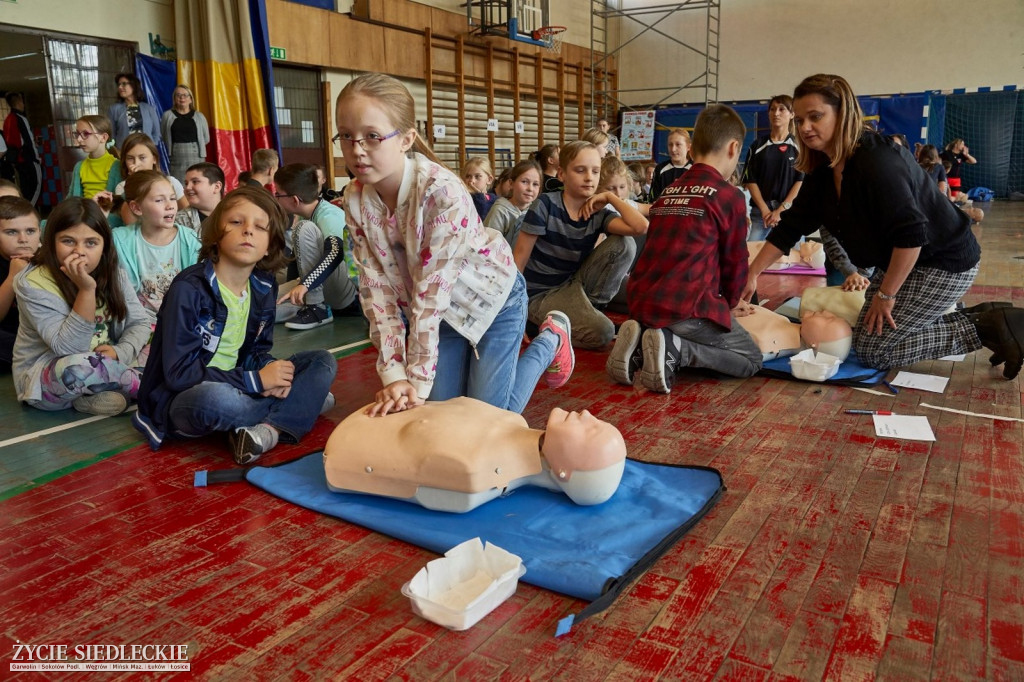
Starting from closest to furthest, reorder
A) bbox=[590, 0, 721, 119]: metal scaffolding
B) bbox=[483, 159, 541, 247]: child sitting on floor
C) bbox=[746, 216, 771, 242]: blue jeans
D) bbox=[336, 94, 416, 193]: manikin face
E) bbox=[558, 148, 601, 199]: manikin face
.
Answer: bbox=[336, 94, 416, 193]: manikin face < bbox=[558, 148, 601, 199]: manikin face < bbox=[483, 159, 541, 247]: child sitting on floor < bbox=[746, 216, 771, 242]: blue jeans < bbox=[590, 0, 721, 119]: metal scaffolding

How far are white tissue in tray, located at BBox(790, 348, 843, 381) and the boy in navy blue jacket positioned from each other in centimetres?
184

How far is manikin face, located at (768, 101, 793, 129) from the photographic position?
518 centimetres

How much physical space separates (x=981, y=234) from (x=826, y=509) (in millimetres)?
7694

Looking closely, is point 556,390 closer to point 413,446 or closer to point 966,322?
point 413,446

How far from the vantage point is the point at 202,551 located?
1.77 meters

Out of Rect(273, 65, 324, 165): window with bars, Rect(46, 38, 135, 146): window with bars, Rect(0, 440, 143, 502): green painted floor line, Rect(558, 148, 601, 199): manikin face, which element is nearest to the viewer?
Rect(0, 440, 143, 502): green painted floor line

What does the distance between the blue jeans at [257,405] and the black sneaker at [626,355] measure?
1.11 m

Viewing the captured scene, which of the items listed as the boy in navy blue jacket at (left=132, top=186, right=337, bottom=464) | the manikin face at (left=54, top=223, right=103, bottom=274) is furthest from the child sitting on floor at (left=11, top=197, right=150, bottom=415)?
the boy in navy blue jacket at (left=132, top=186, right=337, bottom=464)

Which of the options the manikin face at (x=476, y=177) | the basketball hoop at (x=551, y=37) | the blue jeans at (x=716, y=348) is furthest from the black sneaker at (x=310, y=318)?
the basketball hoop at (x=551, y=37)

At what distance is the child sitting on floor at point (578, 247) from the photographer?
339cm

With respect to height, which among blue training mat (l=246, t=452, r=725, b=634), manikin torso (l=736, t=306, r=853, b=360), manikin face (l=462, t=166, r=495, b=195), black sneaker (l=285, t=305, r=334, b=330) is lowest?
blue training mat (l=246, t=452, r=725, b=634)

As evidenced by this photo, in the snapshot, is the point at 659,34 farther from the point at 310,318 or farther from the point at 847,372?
the point at 847,372

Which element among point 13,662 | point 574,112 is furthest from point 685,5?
point 13,662

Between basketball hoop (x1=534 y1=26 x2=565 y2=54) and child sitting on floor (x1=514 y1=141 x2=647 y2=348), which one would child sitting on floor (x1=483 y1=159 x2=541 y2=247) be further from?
basketball hoop (x1=534 y1=26 x2=565 y2=54)
